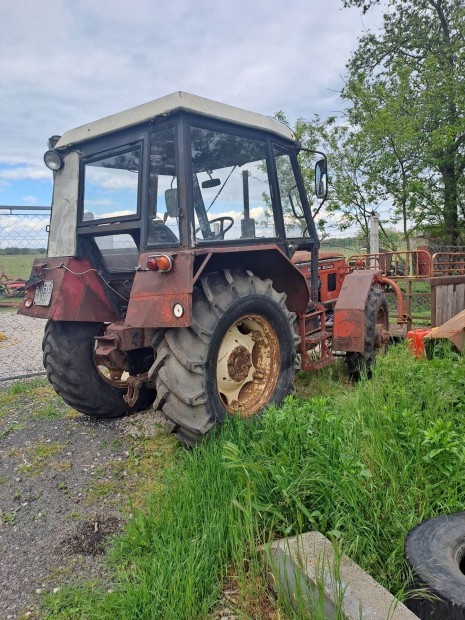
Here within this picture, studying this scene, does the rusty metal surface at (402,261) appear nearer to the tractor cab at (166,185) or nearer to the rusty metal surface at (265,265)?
the rusty metal surface at (265,265)

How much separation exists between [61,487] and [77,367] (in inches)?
42.0

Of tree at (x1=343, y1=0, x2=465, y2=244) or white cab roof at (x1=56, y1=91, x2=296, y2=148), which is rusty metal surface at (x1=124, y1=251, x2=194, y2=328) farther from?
tree at (x1=343, y1=0, x2=465, y2=244)

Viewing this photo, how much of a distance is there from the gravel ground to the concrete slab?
4.75m

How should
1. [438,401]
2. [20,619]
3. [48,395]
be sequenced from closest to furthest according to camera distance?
1. [20,619]
2. [438,401]
3. [48,395]

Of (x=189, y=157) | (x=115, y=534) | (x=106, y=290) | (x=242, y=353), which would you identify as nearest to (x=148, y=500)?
(x=115, y=534)

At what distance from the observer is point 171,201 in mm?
3166

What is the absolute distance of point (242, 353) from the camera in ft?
10.7

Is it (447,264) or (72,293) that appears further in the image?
(447,264)

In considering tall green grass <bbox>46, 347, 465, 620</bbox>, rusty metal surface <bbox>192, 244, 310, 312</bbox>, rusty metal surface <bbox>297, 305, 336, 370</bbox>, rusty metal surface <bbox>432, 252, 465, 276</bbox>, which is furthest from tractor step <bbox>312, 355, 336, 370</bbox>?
rusty metal surface <bbox>432, 252, 465, 276</bbox>

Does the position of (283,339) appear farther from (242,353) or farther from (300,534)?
(300,534)

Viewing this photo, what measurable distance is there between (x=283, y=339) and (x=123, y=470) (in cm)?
142

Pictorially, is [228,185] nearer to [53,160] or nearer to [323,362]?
[53,160]

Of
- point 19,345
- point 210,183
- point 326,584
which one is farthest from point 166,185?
point 19,345

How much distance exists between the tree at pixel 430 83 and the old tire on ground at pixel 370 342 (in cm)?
794
